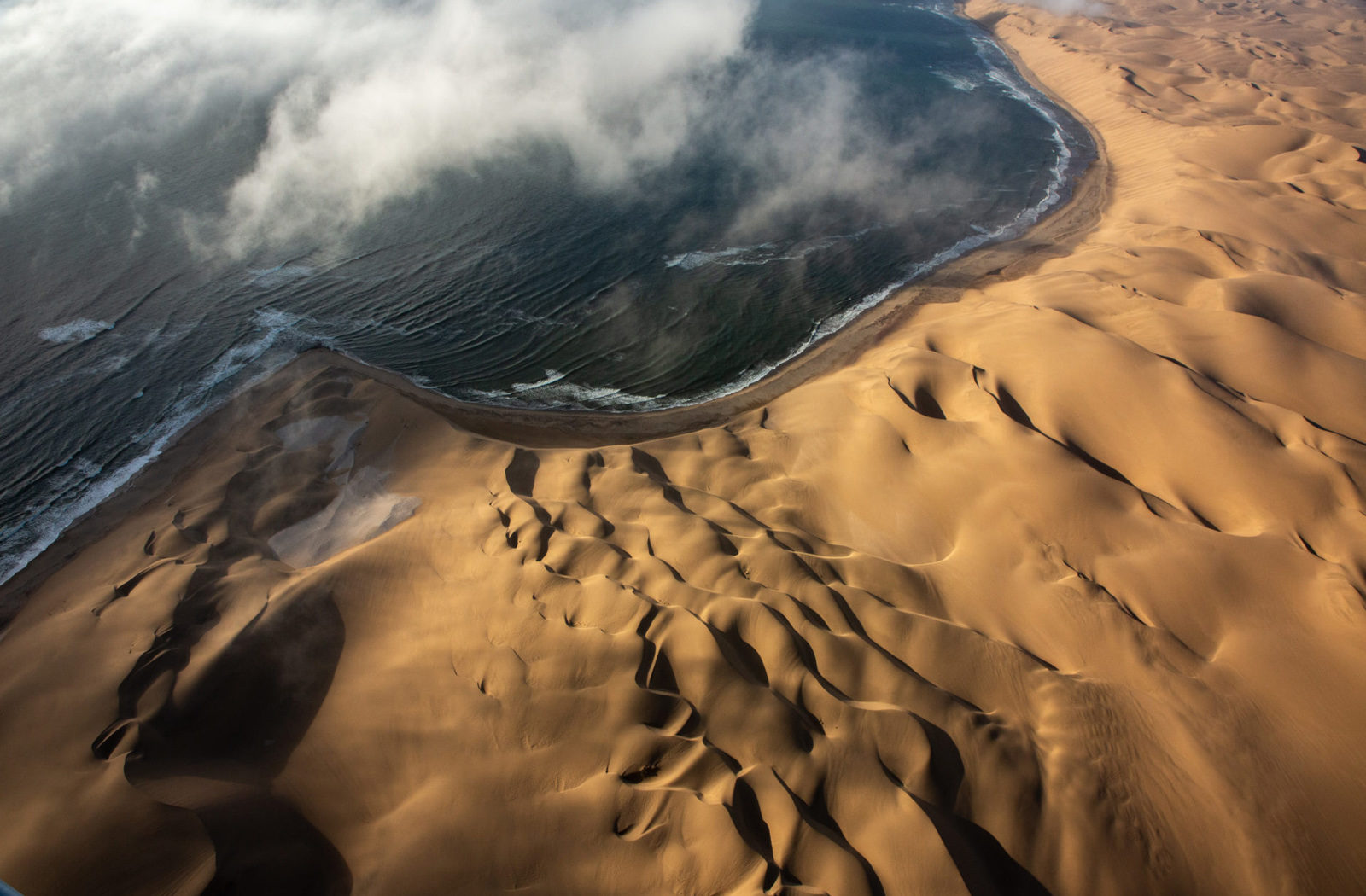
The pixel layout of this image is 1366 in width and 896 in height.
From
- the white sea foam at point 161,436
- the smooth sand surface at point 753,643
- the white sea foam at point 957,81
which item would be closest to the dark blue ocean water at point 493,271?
the white sea foam at point 161,436

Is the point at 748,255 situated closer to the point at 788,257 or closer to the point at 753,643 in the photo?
the point at 788,257

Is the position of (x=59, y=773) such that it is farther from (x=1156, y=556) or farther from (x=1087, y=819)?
(x=1156, y=556)

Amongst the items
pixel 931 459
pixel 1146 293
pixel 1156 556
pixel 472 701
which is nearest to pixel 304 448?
pixel 472 701

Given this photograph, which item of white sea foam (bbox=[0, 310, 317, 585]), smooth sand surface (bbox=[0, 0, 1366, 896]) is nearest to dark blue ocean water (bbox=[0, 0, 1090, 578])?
white sea foam (bbox=[0, 310, 317, 585])

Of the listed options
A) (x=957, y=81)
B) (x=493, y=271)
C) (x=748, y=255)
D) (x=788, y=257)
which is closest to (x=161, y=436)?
(x=493, y=271)

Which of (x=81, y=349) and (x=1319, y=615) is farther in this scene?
(x=81, y=349)

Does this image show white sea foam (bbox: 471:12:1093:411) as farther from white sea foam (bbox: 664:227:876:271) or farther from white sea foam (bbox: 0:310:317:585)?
white sea foam (bbox: 0:310:317:585)
